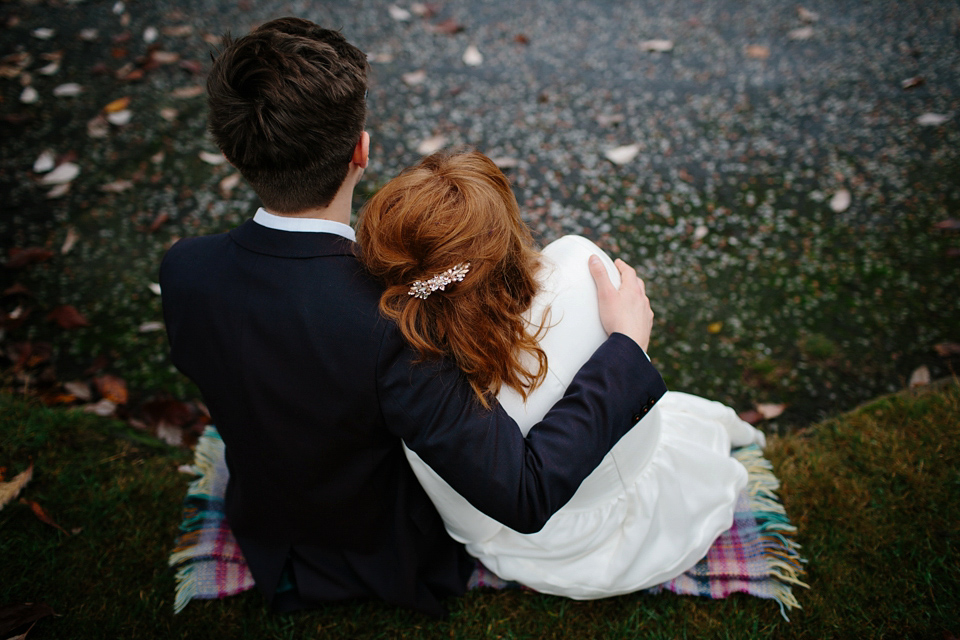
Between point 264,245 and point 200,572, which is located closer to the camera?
point 264,245

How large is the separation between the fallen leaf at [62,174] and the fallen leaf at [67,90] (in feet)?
2.71

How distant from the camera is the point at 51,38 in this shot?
5.01 metres

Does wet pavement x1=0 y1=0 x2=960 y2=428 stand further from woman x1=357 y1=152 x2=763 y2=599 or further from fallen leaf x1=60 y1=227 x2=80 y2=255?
woman x1=357 y1=152 x2=763 y2=599

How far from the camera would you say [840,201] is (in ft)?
12.1

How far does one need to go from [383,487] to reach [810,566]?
169 cm

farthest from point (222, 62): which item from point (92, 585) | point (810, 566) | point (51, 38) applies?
point (51, 38)

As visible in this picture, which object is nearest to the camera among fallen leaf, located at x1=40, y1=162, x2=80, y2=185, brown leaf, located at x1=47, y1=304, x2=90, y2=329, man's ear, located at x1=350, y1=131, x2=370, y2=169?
man's ear, located at x1=350, y1=131, x2=370, y2=169

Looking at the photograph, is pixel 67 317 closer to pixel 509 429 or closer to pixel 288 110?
pixel 288 110

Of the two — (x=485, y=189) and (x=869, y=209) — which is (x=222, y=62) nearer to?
(x=485, y=189)

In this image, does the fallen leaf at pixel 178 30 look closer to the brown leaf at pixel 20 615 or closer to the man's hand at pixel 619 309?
the brown leaf at pixel 20 615

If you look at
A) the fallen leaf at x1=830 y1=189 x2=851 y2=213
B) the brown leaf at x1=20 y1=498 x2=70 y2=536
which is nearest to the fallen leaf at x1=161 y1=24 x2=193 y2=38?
the brown leaf at x1=20 y1=498 x2=70 y2=536

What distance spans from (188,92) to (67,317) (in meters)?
2.22

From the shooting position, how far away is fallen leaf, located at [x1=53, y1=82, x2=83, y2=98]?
179 inches

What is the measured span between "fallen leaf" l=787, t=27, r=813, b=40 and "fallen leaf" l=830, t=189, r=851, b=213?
Result: 6.29 feet
